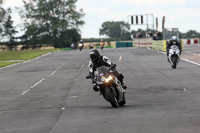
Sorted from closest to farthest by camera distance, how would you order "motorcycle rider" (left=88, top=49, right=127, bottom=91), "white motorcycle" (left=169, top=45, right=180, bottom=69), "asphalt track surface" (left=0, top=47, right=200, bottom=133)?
"asphalt track surface" (left=0, top=47, right=200, bottom=133), "motorcycle rider" (left=88, top=49, right=127, bottom=91), "white motorcycle" (left=169, top=45, right=180, bottom=69)

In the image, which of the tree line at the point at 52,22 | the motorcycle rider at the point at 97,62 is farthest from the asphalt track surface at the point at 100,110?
the tree line at the point at 52,22

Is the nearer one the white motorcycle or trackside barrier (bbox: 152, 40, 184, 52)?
the white motorcycle

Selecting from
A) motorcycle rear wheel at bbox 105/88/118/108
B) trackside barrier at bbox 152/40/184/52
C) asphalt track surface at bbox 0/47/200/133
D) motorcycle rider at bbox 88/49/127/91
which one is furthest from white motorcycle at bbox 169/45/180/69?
trackside barrier at bbox 152/40/184/52

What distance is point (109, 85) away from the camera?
1184 cm

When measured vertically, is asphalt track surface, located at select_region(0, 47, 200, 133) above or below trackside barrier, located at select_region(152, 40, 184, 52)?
above

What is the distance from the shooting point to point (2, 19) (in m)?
104

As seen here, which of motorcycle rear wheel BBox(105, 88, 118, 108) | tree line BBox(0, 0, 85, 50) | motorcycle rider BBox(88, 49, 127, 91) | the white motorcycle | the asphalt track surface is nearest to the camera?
the asphalt track surface

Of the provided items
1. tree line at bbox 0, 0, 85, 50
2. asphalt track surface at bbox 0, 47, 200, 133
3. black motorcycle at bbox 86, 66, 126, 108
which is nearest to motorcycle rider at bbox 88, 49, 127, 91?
black motorcycle at bbox 86, 66, 126, 108

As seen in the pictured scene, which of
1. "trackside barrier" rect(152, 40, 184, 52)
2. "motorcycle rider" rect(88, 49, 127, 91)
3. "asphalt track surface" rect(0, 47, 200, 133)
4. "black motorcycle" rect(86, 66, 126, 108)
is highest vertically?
"motorcycle rider" rect(88, 49, 127, 91)

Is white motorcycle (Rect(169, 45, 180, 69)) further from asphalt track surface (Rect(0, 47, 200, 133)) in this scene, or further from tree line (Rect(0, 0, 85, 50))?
tree line (Rect(0, 0, 85, 50))

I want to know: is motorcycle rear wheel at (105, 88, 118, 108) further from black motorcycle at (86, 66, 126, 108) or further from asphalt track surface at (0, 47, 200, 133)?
asphalt track surface at (0, 47, 200, 133)

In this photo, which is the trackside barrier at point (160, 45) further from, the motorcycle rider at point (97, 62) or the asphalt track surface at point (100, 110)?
the motorcycle rider at point (97, 62)

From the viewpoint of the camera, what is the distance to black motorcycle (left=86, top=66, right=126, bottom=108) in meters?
11.8

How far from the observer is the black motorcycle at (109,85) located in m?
11.8
